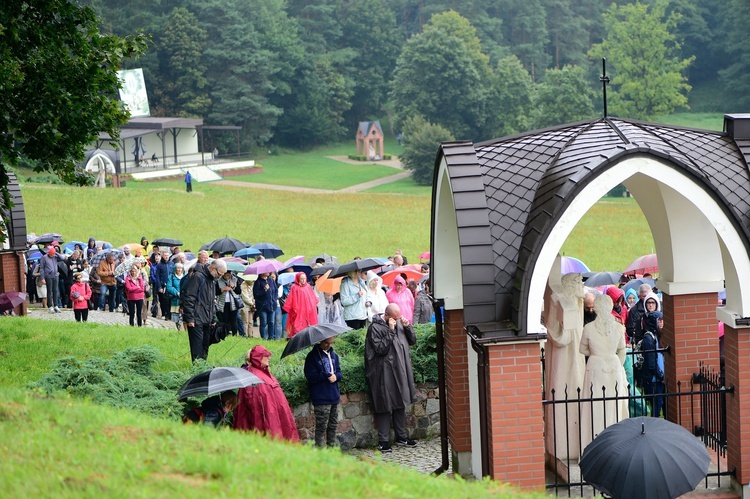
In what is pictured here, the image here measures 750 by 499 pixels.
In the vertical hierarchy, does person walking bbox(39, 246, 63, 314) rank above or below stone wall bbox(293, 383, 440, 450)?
above

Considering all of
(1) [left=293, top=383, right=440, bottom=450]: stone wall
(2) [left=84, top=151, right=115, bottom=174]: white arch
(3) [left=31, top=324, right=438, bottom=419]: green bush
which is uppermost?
(2) [left=84, top=151, right=115, bottom=174]: white arch

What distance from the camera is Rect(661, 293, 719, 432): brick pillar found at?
12.2 metres

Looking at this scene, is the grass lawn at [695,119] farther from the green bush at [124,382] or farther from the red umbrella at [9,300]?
the green bush at [124,382]

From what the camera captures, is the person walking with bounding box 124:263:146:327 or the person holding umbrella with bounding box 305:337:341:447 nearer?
the person holding umbrella with bounding box 305:337:341:447

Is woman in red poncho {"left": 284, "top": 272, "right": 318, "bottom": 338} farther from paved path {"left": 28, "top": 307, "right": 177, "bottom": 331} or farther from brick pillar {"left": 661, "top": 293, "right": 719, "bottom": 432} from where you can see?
brick pillar {"left": 661, "top": 293, "right": 719, "bottom": 432}

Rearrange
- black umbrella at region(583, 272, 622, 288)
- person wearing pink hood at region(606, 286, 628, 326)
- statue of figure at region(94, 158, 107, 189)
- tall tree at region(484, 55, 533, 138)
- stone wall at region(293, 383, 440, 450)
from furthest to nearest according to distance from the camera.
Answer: tall tree at region(484, 55, 533, 138) < statue of figure at region(94, 158, 107, 189) < black umbrella at region(583, 272, 622, 288) < person wearing pink hood at region(606, 286, 628, 326) < stone wall at region(293, 383, 440, 450)

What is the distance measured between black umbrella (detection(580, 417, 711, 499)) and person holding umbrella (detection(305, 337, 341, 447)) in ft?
14.4

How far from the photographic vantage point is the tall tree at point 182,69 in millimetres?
91500

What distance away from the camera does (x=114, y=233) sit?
44844mm

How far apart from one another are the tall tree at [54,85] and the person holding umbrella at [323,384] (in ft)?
18.0

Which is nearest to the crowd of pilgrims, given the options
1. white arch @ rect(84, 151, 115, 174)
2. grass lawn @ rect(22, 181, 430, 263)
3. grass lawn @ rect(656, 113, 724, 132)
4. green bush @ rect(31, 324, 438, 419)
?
green bush @ rect(31, 324, 438, 419)

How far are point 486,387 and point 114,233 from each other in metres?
36.9

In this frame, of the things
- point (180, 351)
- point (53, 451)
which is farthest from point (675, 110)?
point (53, 451)

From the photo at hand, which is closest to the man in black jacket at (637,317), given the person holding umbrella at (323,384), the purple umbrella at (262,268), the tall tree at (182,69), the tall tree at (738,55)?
the person holding umbrella at (323,384)
